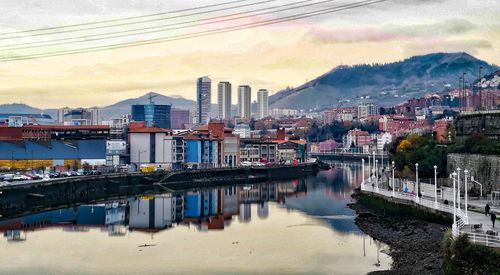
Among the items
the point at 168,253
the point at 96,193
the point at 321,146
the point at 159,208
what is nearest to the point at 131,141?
the point at 96,193

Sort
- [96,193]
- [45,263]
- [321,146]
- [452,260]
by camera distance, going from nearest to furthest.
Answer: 1. [452,260]
2. [45,263]
3. [96,193]
4. [321,146]

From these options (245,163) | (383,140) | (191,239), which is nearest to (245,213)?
(191,239)

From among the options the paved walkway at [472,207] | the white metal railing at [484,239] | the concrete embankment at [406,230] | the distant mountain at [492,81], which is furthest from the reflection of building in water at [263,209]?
the distant mountain at [492,81]

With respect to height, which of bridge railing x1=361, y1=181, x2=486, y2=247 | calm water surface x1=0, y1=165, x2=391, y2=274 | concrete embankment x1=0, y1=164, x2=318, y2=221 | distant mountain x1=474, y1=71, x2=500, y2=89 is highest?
distant mountain x1=474, y1=71, x2=500, y2=89

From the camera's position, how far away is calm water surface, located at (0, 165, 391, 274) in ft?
71.5

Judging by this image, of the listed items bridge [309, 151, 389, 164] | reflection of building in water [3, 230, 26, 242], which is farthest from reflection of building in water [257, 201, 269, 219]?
bridge [309, 151, 389, 164]

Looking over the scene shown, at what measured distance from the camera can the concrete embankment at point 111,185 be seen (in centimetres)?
3816

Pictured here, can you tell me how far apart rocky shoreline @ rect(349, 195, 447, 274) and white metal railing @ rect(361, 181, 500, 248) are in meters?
0.70

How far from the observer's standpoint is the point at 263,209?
128 ft

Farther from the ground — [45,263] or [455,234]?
[455,234]

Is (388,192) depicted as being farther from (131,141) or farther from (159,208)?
(131,141)

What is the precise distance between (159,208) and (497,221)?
71.8 feet

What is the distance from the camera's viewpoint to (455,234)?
56.2ft

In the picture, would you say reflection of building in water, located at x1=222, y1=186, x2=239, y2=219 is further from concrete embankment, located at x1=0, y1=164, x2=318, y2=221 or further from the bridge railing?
the bridge railing
